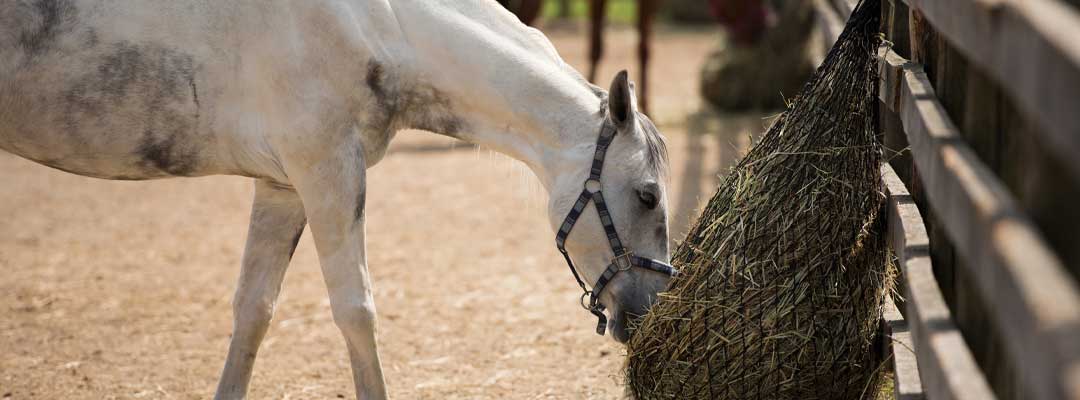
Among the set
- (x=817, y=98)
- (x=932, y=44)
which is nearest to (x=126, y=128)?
(x=817, y=98)

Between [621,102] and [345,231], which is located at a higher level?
[621,102]

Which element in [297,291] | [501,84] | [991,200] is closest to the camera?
[991,200]

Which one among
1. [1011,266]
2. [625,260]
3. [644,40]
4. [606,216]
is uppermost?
[644,40]

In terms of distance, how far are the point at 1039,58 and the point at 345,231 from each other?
7.30 feet

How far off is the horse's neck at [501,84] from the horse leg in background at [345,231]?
12.6 inches

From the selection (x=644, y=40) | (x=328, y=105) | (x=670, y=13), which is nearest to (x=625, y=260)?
(x=328, y=105)

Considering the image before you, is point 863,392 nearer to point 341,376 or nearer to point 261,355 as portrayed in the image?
point 341,376

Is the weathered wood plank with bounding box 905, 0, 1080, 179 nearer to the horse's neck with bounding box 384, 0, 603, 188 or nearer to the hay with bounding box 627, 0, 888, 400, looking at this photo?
the hay with bounding box 627, 0, 888, 400

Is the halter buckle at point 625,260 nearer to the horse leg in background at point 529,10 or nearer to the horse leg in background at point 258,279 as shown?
the horse leg in background at point 258,279

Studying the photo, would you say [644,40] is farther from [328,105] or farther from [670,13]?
[670,13]

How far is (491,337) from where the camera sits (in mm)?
4551

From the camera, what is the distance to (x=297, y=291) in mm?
5312

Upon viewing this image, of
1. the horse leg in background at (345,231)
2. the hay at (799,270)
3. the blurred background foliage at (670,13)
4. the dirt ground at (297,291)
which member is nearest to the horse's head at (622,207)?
the hay at (799,270)

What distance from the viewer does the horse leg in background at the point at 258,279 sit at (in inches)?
138
